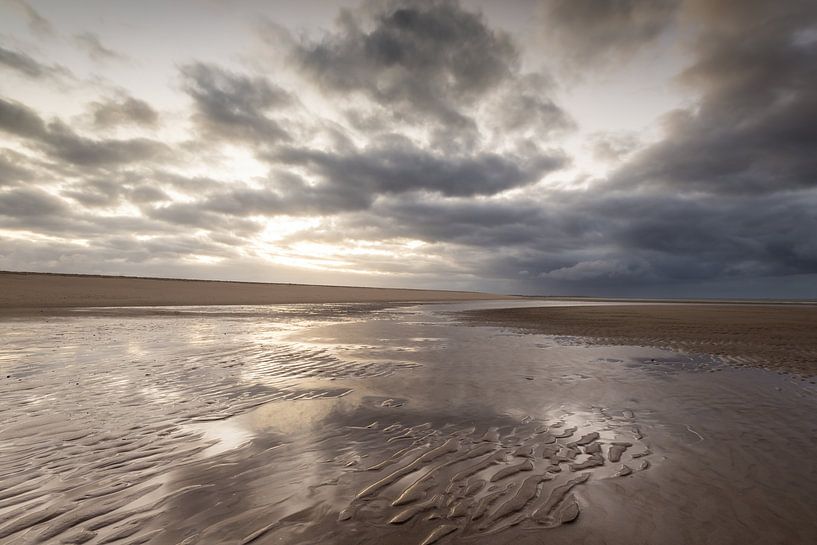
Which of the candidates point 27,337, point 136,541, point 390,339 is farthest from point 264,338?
point 136,541

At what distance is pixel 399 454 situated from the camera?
511 centimetres

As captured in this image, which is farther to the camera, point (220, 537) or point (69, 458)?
point (69, 458)

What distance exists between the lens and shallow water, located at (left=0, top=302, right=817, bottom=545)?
3.49 metres

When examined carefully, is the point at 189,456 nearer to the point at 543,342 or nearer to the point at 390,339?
the point at 390,339

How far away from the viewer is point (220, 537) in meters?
3.24

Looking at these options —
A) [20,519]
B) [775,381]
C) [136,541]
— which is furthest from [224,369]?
[775,381]

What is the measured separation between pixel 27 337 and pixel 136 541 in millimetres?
17120

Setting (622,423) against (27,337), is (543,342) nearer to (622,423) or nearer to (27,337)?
(622,423)

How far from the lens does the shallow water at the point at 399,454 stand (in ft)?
11.5

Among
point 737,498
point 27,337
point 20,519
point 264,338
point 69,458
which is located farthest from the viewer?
point 264,338

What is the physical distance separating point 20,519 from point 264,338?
1301 centimetres

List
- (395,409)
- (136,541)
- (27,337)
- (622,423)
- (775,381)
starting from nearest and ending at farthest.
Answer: (136,541)
(622,423)
(395,409)
(775,381)
(27,337)

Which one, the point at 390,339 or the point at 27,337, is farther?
the point at 390,339

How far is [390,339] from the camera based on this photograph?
55.4 feet
